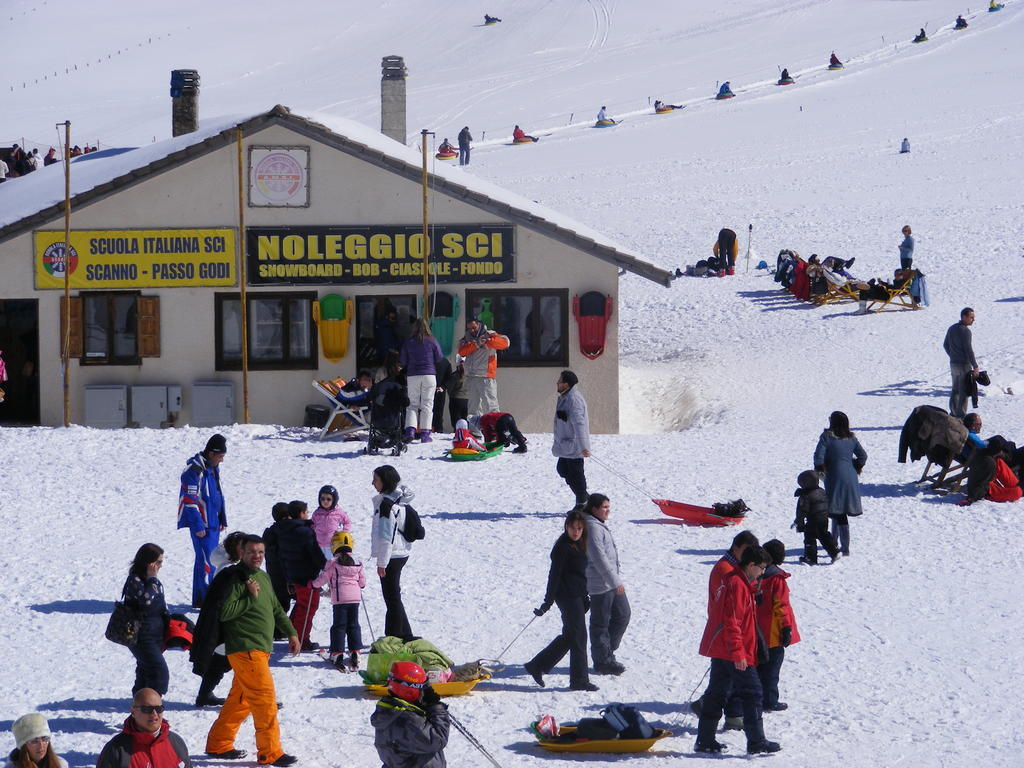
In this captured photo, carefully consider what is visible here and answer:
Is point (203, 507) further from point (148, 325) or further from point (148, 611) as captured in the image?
point (148, 325)

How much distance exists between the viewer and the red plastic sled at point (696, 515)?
1539 cm

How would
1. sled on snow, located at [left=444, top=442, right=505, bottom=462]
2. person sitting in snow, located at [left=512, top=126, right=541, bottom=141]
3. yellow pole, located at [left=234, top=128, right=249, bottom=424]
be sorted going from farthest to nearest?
1. person sitting in snow, located at [left=512, top=126, right=541, bottom=141]
2. yellow pole, located at [left=234, top=128, right=249, bottom=424]
3. sled on snow, located at [left=444, top=442, right=505, bottom=462]

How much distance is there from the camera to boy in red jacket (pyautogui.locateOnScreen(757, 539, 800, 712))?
1000 centimetres

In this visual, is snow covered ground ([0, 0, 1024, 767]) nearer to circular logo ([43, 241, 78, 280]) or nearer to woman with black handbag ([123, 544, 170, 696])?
woman with black handbag ([123, 544, 170, 696])

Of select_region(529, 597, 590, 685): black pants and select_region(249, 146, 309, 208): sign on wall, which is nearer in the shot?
select_region(529, 597, 590, 685): black pants

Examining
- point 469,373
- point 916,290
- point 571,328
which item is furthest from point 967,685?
point 916,290

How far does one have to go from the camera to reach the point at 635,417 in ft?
80.9

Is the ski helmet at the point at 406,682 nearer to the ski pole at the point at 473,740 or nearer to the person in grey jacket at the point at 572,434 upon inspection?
the ski pole at the point at 473,740

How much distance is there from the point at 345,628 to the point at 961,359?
11.6 meters

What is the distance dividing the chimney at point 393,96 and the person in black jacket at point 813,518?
17.5 metres

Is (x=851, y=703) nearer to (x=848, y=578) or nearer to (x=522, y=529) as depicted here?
(x=848, y=578)

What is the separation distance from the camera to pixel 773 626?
9992mm

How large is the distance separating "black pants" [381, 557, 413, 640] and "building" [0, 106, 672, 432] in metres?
11.0

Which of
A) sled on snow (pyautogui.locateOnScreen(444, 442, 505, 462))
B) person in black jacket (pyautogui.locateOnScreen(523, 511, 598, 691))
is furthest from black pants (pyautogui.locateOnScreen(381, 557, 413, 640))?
sled on snow (pyautogui.locateOnScreen(444, 442, 505, 462))
